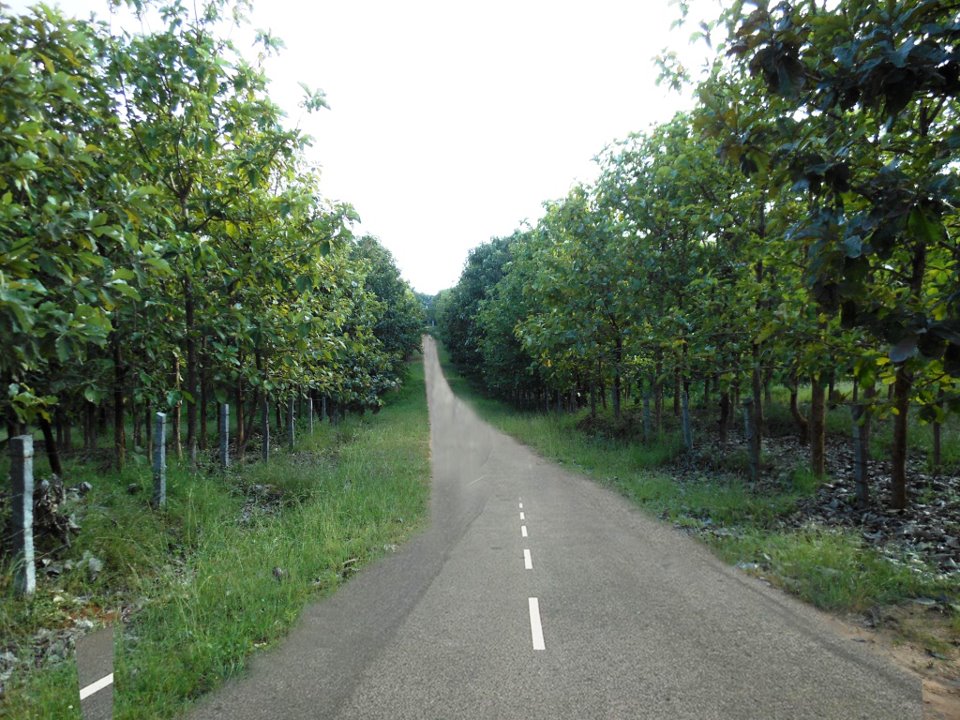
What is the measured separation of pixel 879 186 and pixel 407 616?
5213mm

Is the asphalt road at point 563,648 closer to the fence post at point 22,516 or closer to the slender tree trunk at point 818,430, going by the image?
the fence post at point 22,516

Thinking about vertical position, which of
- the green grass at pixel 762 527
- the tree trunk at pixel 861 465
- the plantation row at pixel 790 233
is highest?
the plantation row at pixel 790 233

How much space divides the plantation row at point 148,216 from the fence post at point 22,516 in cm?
39

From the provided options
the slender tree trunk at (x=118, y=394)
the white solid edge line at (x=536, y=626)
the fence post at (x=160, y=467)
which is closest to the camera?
the white solid edge line at (x=536, y=626)

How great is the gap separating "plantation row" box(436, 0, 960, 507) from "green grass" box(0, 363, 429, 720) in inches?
204

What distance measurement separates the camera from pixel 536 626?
5465 mm

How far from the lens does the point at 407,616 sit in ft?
18.7

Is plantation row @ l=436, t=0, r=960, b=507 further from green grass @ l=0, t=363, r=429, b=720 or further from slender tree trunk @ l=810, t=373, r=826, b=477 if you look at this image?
green grass @ l=0, t=363, r=429, b=720

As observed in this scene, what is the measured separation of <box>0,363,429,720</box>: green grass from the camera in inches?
171

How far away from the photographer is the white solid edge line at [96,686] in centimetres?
409

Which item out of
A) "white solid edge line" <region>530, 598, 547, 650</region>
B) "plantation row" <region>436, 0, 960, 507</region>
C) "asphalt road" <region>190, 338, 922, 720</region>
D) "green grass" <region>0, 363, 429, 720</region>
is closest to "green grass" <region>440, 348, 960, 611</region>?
"asphalt road" <region>190, 338, 922, 720</region>

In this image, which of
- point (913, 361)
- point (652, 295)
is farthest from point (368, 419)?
point (913, 361)

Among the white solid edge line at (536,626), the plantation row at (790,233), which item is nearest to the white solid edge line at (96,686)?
the white solid edge line at (536,626)

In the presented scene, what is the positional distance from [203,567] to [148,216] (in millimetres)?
3959
